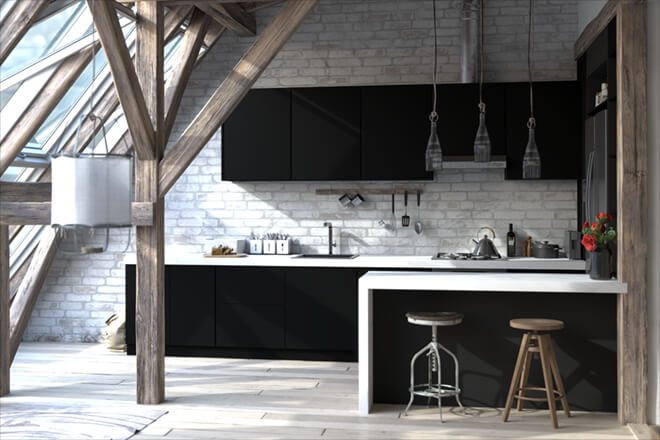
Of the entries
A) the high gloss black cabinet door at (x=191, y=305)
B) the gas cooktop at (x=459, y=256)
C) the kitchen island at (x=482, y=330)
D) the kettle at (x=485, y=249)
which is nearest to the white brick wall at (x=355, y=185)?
the gas cooktop at (x=459, y=256)

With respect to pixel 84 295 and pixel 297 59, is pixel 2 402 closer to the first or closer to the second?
pixel 84 295

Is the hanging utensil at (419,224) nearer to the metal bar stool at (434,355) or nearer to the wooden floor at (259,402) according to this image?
the wooden floor at (259,402)

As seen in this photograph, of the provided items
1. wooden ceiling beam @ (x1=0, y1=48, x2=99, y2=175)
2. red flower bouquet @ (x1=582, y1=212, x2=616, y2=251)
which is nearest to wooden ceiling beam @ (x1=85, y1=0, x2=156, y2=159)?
wooden ceiling beam @ (x1=0, y1=48, x2=99, y2=175)

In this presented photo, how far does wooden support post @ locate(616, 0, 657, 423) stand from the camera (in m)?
4.28

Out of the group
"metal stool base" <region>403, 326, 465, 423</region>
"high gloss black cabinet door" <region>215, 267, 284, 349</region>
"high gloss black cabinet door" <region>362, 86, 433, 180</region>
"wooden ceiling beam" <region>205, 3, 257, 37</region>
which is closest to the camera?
"metal stool base" <region>403, 326, 465, 423</region>

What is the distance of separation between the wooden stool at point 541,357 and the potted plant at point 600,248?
0.42m

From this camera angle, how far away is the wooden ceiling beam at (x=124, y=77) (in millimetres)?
4137

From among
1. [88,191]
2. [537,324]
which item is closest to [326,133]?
[537,324]

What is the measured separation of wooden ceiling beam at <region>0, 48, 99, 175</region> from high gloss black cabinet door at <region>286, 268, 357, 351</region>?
7.71ft

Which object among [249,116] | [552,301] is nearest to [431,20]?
[249,116]

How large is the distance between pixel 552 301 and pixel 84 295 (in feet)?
15.1

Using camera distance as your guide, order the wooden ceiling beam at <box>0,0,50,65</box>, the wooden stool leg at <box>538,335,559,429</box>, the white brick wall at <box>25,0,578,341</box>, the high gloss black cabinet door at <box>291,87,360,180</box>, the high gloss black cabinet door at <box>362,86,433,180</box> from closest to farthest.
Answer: the wooden ceiling beam at <box>0,0,50,65</box> → the wooden stool leg at <box>538,335,559,429</box> → the high gloss black cabinet door at <box>362,86,433,180</box> → the high gloss black cabinet door at <box>291,87,360,180</box> → the white brick wall at <box>25,0,578,341</box>

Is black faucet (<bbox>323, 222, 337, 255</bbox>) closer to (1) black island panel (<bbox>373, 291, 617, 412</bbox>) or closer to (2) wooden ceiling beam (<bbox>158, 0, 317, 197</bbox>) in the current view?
(1) black island panel (<bbox>373, 291, 617, 412</bbox>)

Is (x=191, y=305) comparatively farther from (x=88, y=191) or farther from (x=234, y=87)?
(x=88, y=191)
